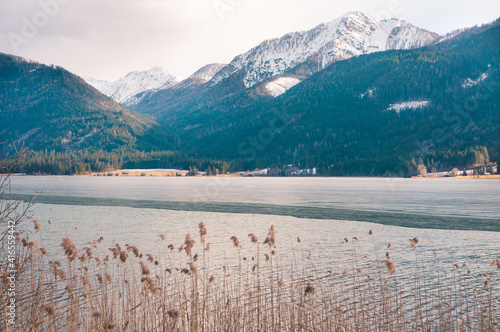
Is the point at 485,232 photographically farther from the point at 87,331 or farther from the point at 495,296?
the point at 87,331

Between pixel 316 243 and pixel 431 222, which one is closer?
pixel 316 243

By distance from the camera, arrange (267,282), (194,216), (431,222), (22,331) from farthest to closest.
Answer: (194,216) → (431,222) → (267,282) → (22,331)

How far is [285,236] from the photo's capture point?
37.5 m

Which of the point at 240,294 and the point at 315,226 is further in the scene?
the point at 315,226

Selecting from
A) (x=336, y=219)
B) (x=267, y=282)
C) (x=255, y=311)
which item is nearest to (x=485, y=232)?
(x=336, y=219)

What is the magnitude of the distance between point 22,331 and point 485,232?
1606 inches

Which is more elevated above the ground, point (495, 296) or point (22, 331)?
point (22, 331)

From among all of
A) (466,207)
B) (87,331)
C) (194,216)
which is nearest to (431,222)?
(466,207)

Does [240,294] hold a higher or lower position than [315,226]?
lower

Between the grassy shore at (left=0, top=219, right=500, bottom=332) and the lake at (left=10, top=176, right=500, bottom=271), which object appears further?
the lake at (left=10, top=176, right=500, bottom=271)

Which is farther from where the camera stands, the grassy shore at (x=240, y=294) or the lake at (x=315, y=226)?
the lake at (x=315, y=226)

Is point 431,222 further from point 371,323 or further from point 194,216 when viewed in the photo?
point 371,323

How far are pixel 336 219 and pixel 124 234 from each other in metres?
26.0

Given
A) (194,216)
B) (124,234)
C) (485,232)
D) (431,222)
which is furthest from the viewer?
(194,216)
